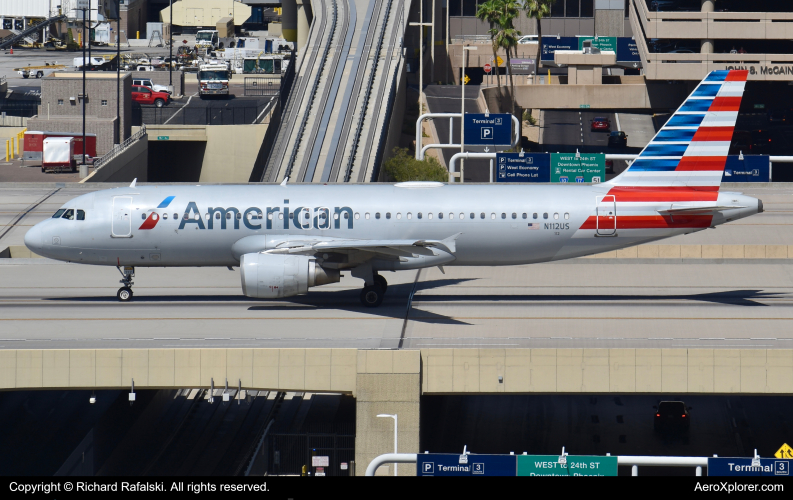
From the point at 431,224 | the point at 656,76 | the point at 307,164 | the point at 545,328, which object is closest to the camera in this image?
the point at 545,328

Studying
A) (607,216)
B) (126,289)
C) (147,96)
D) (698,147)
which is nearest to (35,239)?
(126,289)

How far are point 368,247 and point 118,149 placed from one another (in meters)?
49.4

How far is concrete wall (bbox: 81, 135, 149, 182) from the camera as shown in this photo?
74.1 m

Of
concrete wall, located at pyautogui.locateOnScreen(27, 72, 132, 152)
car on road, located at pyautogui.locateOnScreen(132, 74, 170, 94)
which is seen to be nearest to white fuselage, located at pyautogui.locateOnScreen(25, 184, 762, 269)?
concrete wall, located at pyautogui.locateOnScreen(27, 72, 132, 152)

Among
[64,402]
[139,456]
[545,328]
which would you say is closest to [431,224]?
[545,328]

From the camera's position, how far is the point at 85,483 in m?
20.8

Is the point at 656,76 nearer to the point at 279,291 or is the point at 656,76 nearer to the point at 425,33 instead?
the point at 425,33

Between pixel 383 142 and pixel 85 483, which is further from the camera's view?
pixel 383 142

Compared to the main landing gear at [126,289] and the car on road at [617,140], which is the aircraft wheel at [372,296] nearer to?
the main landing gear at [126,289]

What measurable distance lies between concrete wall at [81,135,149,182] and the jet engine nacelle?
38.2 metres

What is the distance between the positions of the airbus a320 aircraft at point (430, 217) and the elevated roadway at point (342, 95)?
102 feet

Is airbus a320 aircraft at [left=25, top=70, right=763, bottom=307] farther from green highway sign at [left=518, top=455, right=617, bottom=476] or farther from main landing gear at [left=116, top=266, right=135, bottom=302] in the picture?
green highway sign at [left=518, top=455, right=617, bottom=476]

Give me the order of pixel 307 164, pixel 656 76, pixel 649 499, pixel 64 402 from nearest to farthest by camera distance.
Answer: pixel 649 499 < pixel 64 402 < pixel 307 164 < pixel 656 76

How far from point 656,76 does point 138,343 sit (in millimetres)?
72971
